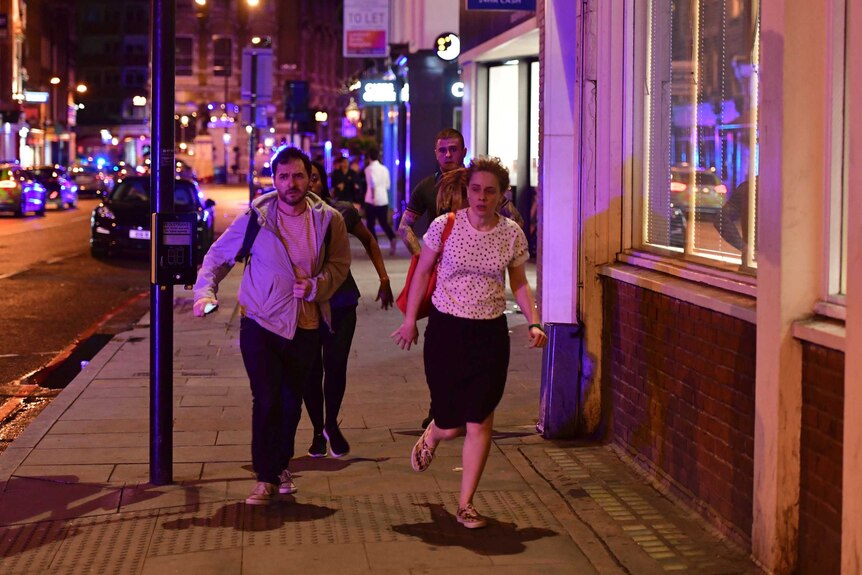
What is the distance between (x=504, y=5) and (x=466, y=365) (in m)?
6.43

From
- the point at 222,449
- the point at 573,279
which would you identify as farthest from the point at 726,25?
Result: the point at 222,449

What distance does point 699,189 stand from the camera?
659cm

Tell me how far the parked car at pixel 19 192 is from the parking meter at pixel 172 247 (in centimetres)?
3256

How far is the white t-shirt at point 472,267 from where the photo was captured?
230 inches

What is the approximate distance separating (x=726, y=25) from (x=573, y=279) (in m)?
2.15

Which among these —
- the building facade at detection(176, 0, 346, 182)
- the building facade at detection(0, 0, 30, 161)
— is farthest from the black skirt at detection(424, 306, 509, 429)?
the building facade at detection(176, 0, 346, 182)

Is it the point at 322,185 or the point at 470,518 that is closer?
the point at 470,518

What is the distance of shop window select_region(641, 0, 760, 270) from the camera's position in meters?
5.94

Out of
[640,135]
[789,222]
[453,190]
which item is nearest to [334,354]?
[453,190]

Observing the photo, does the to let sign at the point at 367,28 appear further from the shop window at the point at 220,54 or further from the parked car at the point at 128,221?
the shop window at the point at 220,54

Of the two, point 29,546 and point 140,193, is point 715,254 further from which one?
point 140,193

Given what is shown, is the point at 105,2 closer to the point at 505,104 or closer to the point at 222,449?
the point at 505,104

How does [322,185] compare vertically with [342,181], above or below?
below

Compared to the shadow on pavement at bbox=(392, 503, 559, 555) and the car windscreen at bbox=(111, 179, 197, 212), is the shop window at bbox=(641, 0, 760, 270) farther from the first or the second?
the car windscreen at bbox=(111, 179, 197, 212)
